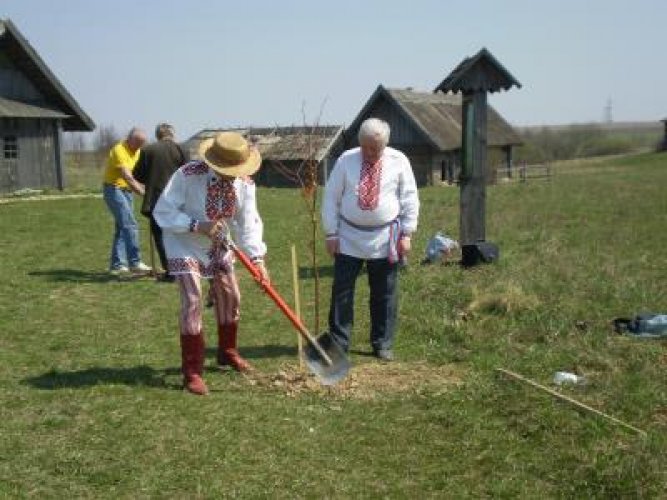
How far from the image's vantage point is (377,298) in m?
6.54

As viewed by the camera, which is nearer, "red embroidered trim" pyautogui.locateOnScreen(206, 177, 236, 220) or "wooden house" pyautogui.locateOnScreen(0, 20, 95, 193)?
"red embroidered trim" pyautogui.locateOnScreen(206, 177, 236, 220)

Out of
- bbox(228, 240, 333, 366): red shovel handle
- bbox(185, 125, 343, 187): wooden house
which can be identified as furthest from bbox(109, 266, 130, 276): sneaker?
bbox(185, 125, 343, 187): wooden house

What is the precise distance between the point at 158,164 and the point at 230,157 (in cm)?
396

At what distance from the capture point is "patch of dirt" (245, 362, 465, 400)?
18.3ft

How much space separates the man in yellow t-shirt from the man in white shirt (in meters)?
4.36

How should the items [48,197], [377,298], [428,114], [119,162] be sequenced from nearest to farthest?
[377,298] → [119,162] → [48,197] → [428,114]

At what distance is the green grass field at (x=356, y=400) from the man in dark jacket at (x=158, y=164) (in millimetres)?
1132

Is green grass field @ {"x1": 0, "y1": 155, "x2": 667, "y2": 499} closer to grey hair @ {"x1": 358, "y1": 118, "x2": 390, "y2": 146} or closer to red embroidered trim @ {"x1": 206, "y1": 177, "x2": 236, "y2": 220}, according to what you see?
red embroidered trim @ {"x1": 206, "y1": 177, "x2": 236, "y2": 220}

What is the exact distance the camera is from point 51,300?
883cm

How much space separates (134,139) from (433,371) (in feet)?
18.8

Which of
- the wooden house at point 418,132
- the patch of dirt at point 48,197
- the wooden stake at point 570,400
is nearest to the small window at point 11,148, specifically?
the patch of dirt at point 48,197

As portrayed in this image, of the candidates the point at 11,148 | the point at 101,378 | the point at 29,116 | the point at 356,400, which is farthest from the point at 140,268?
the point at 11,148

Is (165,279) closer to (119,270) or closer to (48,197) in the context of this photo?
(119,270)

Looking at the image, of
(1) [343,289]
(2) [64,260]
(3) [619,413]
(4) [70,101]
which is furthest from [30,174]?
(3) [619,413]
